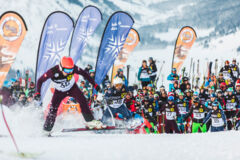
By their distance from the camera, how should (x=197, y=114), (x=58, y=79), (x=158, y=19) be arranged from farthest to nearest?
(x=158, y=19) → (x=197, y=114) → (x=58, y=79)

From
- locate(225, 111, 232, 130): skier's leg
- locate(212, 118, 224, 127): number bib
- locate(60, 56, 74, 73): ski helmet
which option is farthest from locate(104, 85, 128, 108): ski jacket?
locate(225, 111, 232, 130): skier's leg

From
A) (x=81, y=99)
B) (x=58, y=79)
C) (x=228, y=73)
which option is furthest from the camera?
(x=228, y=73)

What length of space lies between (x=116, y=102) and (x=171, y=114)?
180cm

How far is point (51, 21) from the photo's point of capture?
1180cm

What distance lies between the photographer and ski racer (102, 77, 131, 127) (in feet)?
28.0

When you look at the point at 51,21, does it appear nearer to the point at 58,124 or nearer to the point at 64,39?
the point at 64,39

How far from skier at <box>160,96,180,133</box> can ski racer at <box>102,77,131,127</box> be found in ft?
4.52

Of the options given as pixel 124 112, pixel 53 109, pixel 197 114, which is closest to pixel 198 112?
pixel 197 114

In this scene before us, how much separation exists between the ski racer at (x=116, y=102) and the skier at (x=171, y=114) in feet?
4.52

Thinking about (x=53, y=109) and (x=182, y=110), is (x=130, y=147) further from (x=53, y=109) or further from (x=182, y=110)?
(x=182, y=110)

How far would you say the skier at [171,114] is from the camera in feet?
31.2

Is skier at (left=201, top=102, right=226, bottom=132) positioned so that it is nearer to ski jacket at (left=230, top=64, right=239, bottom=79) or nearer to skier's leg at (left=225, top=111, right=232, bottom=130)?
skier's leg at (left=225, top=111, right=232, bottom=130)

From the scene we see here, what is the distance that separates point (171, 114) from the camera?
9523mm

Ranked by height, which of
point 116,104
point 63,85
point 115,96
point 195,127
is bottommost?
point 195,127
